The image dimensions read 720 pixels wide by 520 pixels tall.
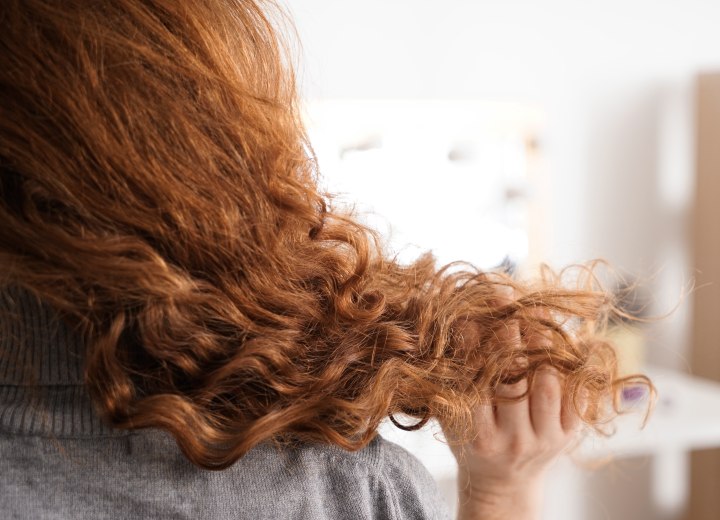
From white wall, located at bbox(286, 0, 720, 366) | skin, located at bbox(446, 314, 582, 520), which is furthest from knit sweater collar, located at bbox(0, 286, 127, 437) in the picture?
white wall, located at bbox(286, 0, 720, 366)

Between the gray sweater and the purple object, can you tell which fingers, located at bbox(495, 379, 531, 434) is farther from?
the purple object

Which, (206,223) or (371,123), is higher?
(371,123)

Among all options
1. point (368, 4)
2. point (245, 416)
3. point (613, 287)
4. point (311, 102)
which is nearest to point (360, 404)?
point (245, 416)

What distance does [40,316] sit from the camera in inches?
18.9

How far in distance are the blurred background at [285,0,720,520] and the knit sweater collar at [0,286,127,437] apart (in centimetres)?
78

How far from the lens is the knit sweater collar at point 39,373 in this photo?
0.48m

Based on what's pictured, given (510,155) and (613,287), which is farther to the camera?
(613,287)

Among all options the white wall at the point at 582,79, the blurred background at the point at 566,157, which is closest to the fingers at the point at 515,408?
the blurred background at the point at 566,157

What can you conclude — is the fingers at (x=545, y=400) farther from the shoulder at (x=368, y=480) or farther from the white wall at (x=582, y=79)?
the white wall at (x=582, y=79)

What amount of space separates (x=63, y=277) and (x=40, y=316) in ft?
0.11

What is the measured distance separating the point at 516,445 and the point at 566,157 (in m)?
1.16

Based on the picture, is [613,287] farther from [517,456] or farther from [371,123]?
[517,456]

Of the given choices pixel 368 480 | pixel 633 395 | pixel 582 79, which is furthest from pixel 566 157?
pixel 368 480

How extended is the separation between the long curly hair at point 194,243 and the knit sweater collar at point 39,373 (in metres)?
0.01
